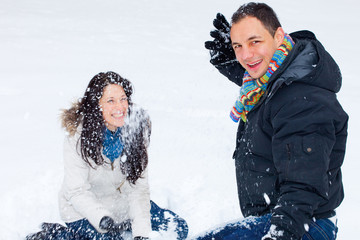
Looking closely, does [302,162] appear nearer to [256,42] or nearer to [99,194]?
[256,42]

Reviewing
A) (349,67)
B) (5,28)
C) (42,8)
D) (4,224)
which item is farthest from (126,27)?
(4,224)

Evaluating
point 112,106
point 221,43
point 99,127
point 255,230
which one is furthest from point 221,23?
point 255,230

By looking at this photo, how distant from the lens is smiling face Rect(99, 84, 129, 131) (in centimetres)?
301

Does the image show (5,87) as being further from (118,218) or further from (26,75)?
(118,218)

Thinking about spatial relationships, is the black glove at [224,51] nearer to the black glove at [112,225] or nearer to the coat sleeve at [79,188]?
the coat sleeve at [79,188]

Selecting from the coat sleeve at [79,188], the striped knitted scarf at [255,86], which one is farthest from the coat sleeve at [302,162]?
the coat sleeve at [79,188]

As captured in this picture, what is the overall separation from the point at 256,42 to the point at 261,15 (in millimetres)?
156

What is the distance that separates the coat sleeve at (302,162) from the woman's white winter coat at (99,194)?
1479mm

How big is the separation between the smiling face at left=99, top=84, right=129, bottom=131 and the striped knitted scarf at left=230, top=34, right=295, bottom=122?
914mm

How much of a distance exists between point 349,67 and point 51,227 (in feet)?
24.6

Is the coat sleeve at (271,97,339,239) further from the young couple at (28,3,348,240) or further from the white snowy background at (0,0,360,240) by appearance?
the white snowy background at (0,0,360,240)

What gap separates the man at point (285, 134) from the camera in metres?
1.86

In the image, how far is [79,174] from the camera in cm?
301

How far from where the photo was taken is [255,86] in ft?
7.72
